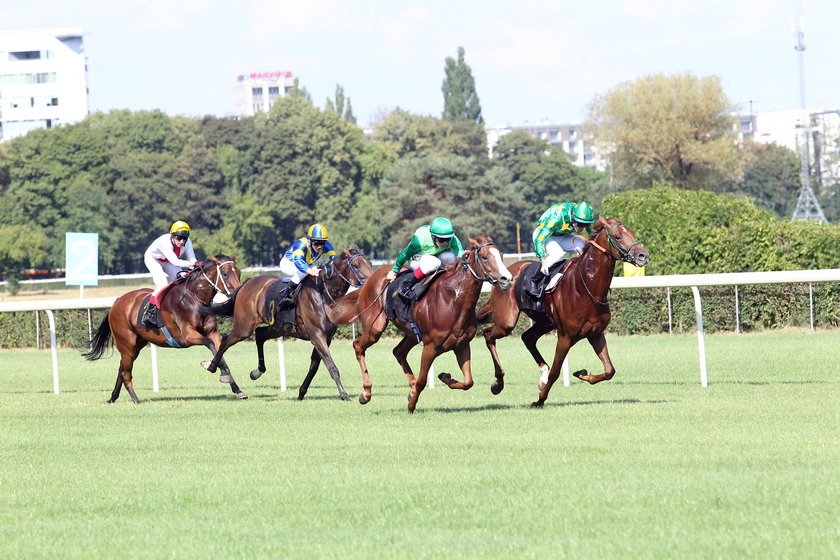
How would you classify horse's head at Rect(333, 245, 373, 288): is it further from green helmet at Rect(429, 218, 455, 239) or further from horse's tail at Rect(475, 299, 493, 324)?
green helmet at Rect(429, 218, 455, 239)

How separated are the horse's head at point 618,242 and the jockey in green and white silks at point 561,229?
0.80 metres

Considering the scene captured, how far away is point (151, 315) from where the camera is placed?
46.7ft

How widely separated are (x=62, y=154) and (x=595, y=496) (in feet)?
257

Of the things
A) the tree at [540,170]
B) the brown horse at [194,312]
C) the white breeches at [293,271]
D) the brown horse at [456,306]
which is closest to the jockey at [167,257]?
the brown horse at [194,312]

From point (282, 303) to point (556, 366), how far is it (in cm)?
391

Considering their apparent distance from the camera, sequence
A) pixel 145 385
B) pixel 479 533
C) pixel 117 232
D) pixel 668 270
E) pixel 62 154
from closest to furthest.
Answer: pixel 479 533
pixel 145 385
pixel 668 270
pixel 117 232
pixel 62 154

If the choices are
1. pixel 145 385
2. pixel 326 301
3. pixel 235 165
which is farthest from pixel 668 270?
pixel 235 165

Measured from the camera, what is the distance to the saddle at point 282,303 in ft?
45.3

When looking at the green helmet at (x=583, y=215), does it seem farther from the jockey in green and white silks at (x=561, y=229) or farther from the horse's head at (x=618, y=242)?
the horse's head at (x=618, y=242)

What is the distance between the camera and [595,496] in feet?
21.7

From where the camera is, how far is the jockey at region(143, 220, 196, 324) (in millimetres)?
14242

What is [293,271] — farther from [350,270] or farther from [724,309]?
[724,309]

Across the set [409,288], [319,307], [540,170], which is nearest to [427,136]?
[540,170]

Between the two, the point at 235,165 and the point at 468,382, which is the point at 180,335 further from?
the point at 235,165
